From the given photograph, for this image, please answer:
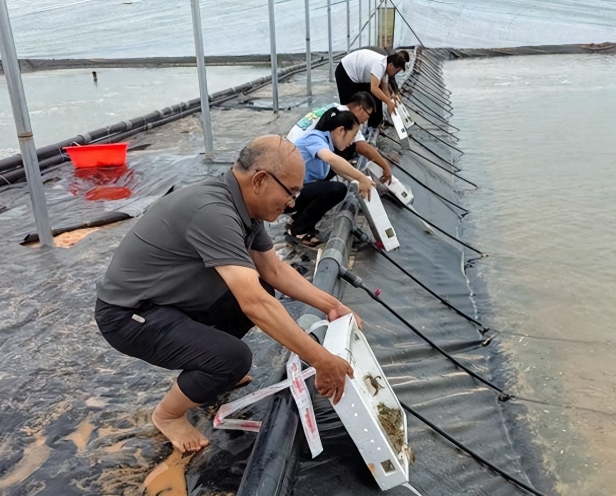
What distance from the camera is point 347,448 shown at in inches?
82.9

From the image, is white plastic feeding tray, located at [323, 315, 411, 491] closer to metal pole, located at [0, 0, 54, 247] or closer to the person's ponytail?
the person's ponytail

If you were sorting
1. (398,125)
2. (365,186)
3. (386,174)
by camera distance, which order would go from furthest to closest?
1. (398,125)
2. (386,174)
3. (365,186)

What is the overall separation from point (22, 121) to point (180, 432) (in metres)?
2.72

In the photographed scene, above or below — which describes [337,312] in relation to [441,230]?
above

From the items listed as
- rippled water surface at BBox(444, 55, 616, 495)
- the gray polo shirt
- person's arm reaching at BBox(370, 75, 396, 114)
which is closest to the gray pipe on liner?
the gray polo shirt

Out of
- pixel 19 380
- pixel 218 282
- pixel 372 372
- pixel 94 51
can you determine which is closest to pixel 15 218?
pixel 19 380

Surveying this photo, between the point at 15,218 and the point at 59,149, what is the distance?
83.8 inches

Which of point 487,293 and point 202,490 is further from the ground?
point 202,490

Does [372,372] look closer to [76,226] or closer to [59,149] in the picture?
[76,226]

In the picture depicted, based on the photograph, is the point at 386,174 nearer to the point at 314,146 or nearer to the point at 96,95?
the point at 314,146

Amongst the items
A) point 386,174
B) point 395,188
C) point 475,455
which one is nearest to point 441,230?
point 395,188

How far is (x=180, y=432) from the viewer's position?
7.00 feet

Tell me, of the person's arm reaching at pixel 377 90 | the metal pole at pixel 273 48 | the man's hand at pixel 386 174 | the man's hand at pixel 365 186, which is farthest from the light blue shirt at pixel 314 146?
the metal pole at pixel 273 48

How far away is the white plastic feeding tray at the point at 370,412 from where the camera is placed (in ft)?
6.21
